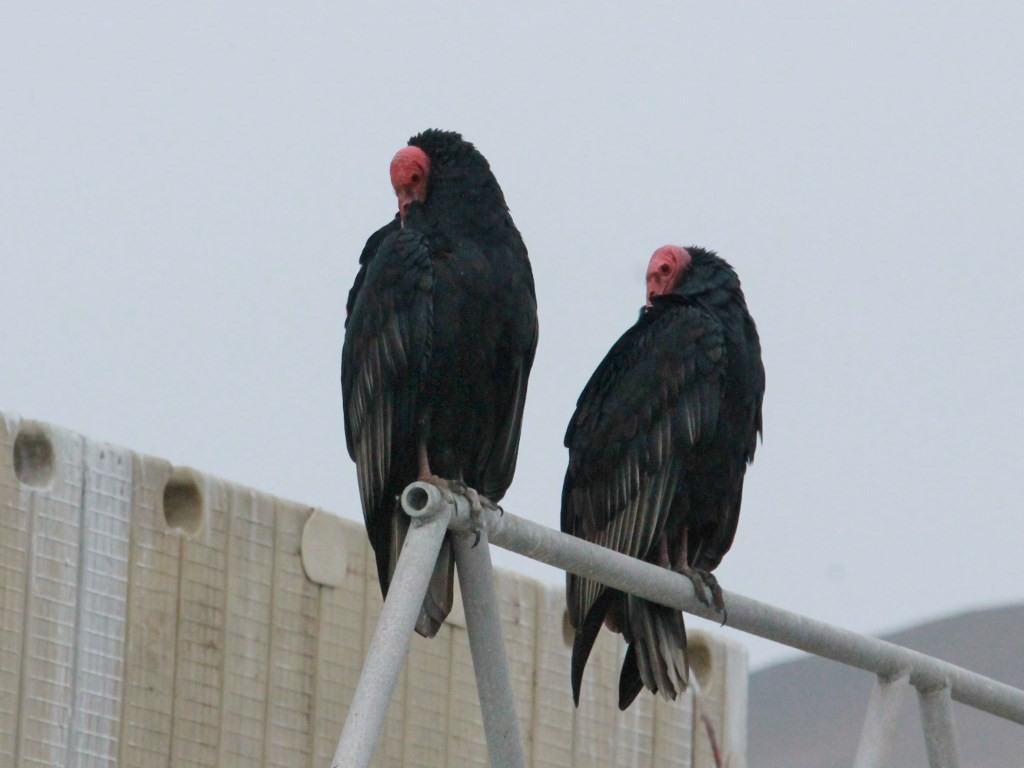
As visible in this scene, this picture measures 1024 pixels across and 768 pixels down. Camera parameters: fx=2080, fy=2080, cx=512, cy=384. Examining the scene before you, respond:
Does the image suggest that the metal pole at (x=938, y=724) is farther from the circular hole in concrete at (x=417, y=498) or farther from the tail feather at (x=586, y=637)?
the circular hole in concrete at (x=417, y=498)

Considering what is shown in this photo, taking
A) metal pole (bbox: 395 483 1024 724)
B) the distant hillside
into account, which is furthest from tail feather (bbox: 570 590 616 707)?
the distant hillside

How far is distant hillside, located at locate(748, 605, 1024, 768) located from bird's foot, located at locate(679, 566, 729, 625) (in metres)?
43.4

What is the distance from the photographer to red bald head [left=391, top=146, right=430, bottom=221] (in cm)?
564

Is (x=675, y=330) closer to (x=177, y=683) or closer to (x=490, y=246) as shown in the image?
(x=490, y=246)

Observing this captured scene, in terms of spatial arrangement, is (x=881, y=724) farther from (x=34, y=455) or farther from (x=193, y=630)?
(x=34, y=455)

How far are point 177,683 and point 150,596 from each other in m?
0.24

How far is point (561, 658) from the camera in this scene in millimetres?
6852

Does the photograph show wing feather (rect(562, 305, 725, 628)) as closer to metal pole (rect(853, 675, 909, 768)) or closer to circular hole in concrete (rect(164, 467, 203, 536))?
metal pole (rect(853, 675, 909, 768))

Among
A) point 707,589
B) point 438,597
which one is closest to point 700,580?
point 707,589

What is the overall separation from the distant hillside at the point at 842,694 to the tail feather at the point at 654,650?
142 ft

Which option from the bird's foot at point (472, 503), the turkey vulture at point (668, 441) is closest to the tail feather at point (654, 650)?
the turkey vulture at point (668, 441)

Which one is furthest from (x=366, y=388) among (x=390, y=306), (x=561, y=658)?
(x=561, y=658)

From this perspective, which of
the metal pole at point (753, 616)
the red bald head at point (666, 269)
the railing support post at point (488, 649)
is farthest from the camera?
the red bald head at point (666, 269)

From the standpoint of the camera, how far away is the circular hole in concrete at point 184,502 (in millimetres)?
5574
